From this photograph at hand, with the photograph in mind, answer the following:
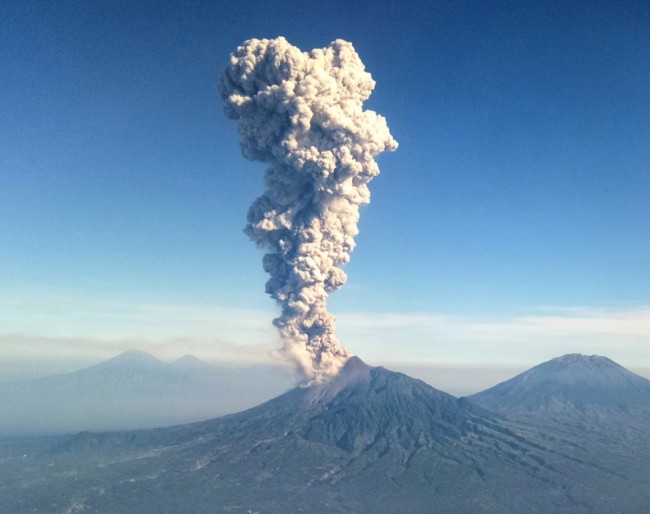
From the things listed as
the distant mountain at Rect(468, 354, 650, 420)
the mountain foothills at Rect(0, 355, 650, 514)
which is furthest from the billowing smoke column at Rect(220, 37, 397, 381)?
the distant mountain at Rect(468, 354, 650, 420)

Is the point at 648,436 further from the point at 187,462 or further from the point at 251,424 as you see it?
the point at 187,462

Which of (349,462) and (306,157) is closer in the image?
(306,157)

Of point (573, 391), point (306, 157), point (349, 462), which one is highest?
point (306, 157)

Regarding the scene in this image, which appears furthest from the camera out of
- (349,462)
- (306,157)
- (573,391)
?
(573,391)

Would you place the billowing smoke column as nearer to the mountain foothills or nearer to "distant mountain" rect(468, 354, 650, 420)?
the mountain foothills

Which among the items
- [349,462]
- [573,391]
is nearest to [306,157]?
[349,462]

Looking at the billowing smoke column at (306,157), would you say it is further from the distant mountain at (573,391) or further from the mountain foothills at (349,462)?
the distant mountain at (573,391)

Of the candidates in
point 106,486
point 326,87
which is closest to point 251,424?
point 106,486

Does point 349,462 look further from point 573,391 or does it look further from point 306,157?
point 573,391
